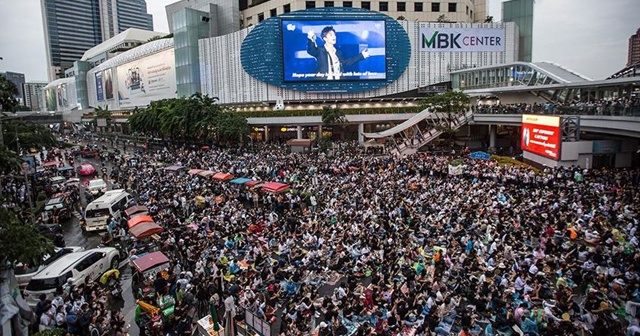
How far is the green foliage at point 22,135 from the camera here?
22975mm

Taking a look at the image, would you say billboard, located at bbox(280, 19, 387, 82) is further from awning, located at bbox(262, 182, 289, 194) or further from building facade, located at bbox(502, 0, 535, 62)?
awning, located at bbox(262, 182, 289, 194)

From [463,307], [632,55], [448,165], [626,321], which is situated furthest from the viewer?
[632,55]

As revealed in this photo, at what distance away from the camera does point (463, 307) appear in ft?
33.8

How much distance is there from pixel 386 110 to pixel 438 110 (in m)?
11.2

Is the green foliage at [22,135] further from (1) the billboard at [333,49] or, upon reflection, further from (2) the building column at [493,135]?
(2) the building column at [493,135]

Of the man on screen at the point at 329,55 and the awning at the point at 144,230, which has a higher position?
the man on screen at the point at 329,55

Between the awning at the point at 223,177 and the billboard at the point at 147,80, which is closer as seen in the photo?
the awning at the point at 223,177

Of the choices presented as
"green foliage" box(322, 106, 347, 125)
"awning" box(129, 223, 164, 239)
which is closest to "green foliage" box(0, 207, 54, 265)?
"awning" box(129, 223, 164, 239)

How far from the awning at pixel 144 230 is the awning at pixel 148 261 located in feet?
8.78

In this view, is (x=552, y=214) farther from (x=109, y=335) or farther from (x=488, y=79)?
(x=488, y=79)

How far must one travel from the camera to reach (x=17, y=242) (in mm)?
7516

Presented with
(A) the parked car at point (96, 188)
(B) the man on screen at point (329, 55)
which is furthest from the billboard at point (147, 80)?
(A) the parked car at point (96, 188)

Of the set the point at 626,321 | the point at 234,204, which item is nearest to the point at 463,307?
the point at 626,321

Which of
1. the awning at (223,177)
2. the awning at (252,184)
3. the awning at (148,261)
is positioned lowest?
the awning at (148,261)
